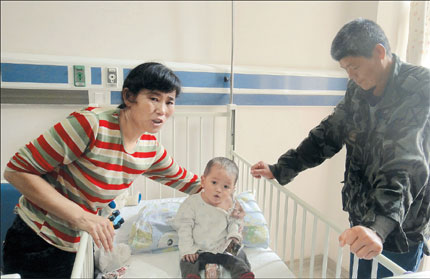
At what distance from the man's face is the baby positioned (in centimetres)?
69

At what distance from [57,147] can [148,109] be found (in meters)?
0.31

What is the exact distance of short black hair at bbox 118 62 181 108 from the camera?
42.0 inches

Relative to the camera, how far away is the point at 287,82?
252 cm

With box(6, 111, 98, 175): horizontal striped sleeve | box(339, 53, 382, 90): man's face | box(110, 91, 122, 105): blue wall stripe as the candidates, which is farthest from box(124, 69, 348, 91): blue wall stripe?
box(339, 53, 382, 90): man's face

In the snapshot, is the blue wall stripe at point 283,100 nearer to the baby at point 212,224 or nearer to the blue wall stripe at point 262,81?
the blue wall stripe at point 262,81

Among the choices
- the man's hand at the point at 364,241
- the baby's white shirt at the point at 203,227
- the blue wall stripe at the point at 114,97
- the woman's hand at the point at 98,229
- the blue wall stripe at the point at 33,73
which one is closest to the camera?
the man's hand at the point at 364,241

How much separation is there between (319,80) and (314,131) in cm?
138

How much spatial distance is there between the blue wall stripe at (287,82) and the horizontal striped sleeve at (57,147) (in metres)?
1.53

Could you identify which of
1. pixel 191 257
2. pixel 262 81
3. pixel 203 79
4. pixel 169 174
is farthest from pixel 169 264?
pixel 262 81

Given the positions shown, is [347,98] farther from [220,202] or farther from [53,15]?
[53,15]

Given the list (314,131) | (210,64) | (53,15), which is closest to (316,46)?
(210,64)

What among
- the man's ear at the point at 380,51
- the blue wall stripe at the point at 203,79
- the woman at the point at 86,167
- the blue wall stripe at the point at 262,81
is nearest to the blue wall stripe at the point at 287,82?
the blue wall stripe at the point at 262,81

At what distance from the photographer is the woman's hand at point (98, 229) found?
0.92 meters

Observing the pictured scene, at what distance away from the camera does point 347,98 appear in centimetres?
125
